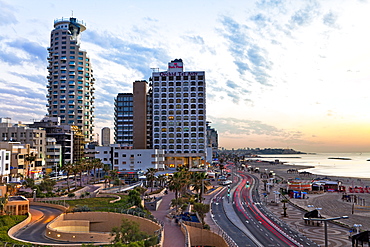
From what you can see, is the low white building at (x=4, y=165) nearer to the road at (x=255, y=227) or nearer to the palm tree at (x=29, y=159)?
the palm tree at (x=29, y=159)

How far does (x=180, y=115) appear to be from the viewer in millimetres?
167250

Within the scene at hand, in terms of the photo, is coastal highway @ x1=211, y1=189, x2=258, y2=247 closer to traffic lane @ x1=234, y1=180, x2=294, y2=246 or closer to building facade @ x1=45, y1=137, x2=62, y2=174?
traffic lane @ x1=234, y1=180, x2=294, y2=246

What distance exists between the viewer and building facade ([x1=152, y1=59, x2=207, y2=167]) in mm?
165250

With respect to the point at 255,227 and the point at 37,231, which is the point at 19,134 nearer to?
the point at 37,231

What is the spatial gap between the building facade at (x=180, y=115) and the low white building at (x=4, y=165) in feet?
240

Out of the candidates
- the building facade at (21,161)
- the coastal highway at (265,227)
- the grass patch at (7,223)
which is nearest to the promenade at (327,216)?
the coastal highway at (265,227)

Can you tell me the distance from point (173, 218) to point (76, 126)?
135m

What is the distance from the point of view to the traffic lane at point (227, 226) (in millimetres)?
54344

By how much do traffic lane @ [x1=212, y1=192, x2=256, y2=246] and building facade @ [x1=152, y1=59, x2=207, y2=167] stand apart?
227 ft

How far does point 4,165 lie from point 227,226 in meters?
73.9

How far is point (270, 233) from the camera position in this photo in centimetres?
6069

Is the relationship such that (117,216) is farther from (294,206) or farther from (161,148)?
(161,148)

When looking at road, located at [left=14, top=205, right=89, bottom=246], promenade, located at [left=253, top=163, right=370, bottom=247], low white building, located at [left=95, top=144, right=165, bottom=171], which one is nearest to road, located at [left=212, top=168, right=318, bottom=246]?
promenade, located at [left=253, top=163, right=370, bottom=247]

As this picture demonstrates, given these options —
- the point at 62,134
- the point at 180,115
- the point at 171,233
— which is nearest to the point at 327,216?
the point at 171,233
